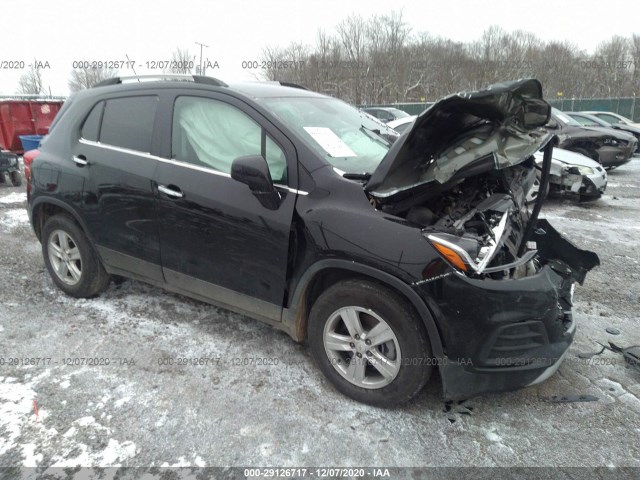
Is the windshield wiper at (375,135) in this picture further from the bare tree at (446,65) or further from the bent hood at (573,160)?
the bare tree at (446,65)

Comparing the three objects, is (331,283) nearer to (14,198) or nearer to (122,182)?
(122,182)

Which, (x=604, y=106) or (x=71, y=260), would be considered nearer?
(x=71, y=260)

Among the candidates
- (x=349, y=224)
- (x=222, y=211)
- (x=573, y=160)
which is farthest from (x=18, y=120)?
(x=573, y=160)

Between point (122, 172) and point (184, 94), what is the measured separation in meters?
0.78

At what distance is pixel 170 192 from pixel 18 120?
14.1 meters

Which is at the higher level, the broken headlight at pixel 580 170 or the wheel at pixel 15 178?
the broken headlight at pixel 580 170

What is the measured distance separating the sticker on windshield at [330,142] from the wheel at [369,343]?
0.89 m

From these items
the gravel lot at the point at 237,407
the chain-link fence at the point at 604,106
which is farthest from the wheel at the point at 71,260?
the chain-link fence at the point at 604,106

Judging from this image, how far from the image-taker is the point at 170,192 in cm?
311

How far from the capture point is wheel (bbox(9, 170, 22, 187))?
9.52m

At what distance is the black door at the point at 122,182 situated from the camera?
10.8 feet

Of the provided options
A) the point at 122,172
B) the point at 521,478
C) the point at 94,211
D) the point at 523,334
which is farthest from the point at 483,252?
the point at 94,211

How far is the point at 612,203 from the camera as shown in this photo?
839 cm

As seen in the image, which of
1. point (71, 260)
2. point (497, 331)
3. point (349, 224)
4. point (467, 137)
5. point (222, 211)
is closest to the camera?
point (497, 331)
